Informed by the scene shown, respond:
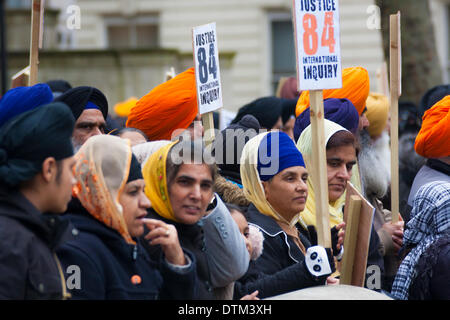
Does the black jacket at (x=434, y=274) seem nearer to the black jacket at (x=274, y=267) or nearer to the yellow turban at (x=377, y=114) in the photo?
the black jacket at (x=274, y=267)

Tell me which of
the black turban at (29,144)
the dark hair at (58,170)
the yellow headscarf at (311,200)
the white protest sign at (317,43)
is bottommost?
the yellow headscarf at (311,200)

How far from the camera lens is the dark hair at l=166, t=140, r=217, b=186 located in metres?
3.58

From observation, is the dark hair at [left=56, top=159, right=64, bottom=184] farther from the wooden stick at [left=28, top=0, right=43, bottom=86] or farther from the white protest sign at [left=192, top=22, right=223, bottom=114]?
the wooden stick at [left=28, top=0, right=43, bottom=86]

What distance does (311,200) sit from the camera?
4.75 metres

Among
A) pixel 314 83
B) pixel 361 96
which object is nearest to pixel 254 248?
pixel 314 83

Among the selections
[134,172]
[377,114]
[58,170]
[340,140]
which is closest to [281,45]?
[377,114]

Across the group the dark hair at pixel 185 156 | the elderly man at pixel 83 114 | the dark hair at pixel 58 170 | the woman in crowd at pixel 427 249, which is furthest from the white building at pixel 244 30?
the dark hair at pixel 58 170

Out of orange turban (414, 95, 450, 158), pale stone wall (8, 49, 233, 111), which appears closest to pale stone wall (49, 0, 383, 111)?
pale stone wall (8, 49, 233, 111)

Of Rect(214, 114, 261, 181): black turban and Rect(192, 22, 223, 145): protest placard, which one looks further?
Rect(192, 22, 223, 145): protest placard

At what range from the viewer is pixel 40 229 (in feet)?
9.84

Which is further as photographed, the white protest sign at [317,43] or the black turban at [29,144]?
the white protest sign at [317,43]

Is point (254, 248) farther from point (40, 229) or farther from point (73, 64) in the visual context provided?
point (73, 64)

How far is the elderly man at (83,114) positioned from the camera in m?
5.08

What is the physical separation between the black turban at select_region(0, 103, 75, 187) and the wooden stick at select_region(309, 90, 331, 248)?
4.50ft
